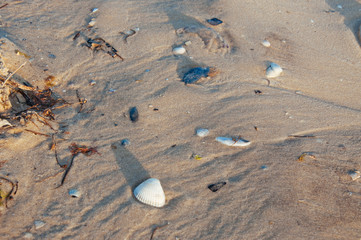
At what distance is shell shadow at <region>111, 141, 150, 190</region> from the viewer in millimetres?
2531

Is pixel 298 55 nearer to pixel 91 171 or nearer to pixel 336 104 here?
pixel 336 104

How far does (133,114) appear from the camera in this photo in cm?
308

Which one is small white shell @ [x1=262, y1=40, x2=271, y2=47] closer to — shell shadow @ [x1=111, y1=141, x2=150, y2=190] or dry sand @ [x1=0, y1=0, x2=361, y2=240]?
dry sand @ [x1=0, y1=0, x2=361, y2=240]

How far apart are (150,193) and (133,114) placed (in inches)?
38.8

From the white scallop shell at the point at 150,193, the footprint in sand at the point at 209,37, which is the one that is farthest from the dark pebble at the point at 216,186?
the footprint in sand at the point at 209,37

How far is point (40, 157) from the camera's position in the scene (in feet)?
8.54

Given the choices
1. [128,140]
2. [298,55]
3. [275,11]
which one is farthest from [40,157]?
[275,11]

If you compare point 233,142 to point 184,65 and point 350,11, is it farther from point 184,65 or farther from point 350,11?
point 350,11

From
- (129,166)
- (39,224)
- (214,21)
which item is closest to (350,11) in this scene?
(214,21)

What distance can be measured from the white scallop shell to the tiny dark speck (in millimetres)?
821

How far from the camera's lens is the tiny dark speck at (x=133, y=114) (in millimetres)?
3050

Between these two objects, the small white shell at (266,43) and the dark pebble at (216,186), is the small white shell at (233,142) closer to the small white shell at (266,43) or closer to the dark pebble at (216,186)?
the dark pebble at (216,186)

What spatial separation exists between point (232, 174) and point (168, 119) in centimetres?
87

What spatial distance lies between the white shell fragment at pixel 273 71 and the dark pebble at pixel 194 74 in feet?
2.53
